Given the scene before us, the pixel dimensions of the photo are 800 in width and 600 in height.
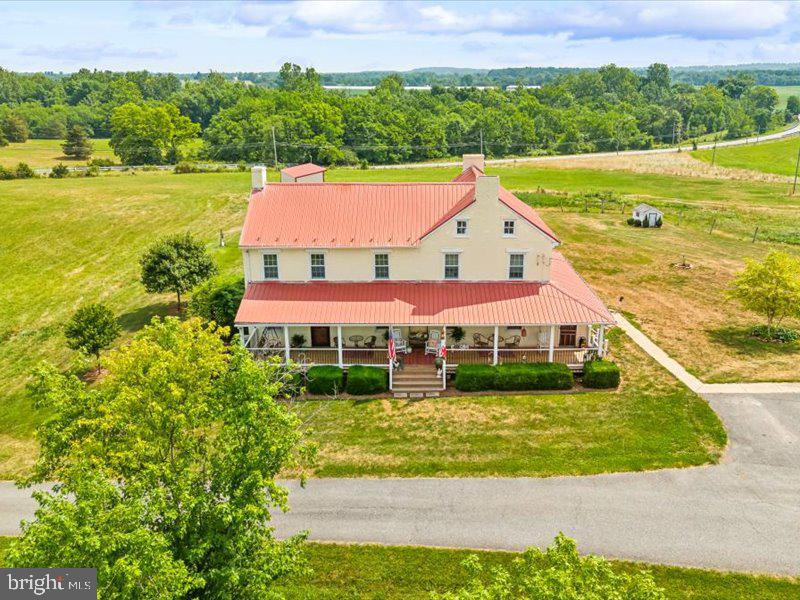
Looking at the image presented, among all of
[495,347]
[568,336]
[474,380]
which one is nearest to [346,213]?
[495,347]

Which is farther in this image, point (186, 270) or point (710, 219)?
point (710, 219)

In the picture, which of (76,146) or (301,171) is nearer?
(301,171)

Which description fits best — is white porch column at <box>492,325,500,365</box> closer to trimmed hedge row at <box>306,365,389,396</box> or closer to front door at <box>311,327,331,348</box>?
trimmed hedge row at <box>306,365,389,396</box>

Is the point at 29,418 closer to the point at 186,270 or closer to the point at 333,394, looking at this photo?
the point at 186,270

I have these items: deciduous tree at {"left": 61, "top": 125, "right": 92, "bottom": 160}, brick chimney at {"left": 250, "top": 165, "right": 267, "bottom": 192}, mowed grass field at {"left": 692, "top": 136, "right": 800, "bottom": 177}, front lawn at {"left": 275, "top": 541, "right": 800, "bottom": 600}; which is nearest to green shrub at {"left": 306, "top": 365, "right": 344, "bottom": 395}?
front lawn at {"left": 275, "top": 541, "right": 800, "bottom": 600}

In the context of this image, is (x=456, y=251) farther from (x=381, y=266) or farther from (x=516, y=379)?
(x=516, y=379)

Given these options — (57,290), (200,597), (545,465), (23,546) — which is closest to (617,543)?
(545,465)
